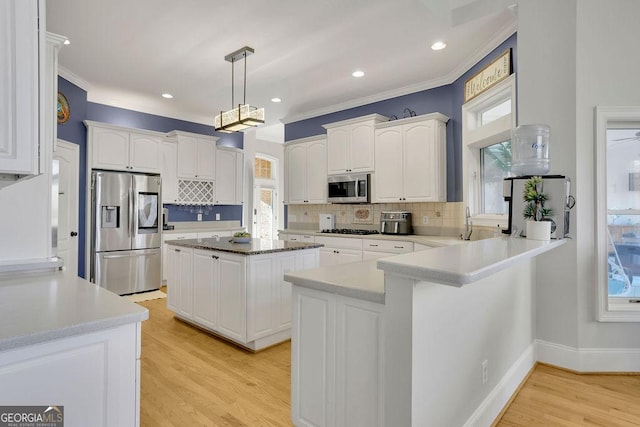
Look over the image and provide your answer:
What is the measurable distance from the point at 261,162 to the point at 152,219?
327 cm

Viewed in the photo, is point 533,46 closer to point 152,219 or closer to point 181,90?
point 181,90

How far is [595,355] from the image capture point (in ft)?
8.73

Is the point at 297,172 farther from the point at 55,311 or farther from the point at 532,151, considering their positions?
the point at 55,311

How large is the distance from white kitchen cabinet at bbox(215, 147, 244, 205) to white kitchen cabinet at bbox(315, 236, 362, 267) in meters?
2.14

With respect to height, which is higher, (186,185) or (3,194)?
(186,185)

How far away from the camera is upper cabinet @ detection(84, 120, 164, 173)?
15.9ft

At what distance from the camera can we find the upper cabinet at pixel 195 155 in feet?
19.0

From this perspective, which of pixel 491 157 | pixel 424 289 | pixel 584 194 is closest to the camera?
pixel 424 289

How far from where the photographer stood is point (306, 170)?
5.90 m

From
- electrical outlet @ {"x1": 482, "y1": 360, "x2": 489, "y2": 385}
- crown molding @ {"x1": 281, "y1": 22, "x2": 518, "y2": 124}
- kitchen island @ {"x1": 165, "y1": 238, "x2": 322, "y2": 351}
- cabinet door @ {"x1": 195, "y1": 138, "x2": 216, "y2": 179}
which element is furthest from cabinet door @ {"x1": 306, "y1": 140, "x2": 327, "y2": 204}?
electrical outlet @ {"x1": 482, "y1": 360, "x2": 489, "y2": 385}

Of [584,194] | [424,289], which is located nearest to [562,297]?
[584,194]

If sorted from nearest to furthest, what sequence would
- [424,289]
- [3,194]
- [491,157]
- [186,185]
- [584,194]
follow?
1. [424,289]
2. [3,194]
3. [584,194]
4. [491,157]
5. [186,185]

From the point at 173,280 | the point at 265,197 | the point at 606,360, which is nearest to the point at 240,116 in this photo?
the point at 173,280

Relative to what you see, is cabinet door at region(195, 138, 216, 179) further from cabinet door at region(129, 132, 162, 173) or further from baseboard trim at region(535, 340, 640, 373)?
baseboard trim at region(535, 340, 640, 373)
